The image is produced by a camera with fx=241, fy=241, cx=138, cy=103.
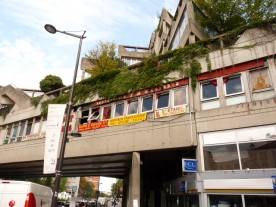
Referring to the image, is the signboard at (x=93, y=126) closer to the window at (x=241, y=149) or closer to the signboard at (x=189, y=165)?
the signboard at (x=189, y=165)

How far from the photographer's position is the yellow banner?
1417cm

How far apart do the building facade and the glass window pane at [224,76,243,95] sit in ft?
0.16

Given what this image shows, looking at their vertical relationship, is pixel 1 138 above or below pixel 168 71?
below

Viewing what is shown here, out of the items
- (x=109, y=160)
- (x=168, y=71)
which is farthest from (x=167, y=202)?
(x=168, y=71)

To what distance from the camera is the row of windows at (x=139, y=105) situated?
13633 millimetres

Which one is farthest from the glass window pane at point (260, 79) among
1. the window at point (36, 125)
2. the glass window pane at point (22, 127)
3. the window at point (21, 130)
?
the glass window pane at point (22, 127)

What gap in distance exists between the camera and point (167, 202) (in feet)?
52.4

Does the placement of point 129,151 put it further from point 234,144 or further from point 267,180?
point 267,180

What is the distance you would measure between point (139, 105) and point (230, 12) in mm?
9822

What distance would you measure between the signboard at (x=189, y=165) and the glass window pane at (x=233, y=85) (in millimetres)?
3893

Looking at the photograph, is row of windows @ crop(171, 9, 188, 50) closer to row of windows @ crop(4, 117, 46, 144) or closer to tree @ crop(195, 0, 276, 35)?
tree @ crop(195, 0, 276, 35)

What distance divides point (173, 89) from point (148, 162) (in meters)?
6.98

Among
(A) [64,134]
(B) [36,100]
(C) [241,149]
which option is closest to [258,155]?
(C) [241,149]

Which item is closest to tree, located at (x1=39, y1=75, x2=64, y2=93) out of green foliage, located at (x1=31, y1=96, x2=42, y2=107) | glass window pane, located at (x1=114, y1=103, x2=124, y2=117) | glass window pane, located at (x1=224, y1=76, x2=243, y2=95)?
green foliage, located at (x1=31, y1=96, x2=42, y2=107)
